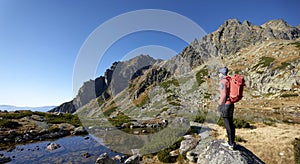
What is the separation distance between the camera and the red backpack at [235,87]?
6383mm

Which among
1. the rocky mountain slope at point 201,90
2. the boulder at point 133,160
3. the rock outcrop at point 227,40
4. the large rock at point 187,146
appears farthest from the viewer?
the rock outcrop at point 227,40

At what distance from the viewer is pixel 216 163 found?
704 cm

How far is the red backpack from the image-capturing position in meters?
6.38

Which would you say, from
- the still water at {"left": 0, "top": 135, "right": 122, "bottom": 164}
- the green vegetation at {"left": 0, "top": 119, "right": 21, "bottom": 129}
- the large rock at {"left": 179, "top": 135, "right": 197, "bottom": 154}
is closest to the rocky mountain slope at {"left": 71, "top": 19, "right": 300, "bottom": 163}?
the still water at {"left": 0, "top": 135, "right": 122, "bottom": 164}

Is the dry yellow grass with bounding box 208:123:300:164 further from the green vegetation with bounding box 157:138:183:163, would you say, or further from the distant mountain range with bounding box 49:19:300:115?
the distant mountain range with bounding box 49:19:300:115

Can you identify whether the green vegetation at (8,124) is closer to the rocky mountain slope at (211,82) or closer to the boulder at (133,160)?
the rocky mountain slope at (211,82)

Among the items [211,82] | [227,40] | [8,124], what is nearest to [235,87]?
[8,124]

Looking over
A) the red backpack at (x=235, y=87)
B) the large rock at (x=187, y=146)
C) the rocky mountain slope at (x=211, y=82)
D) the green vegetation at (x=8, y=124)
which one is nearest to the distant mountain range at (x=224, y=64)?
the rocky mountain slope at (x=211, y=82)

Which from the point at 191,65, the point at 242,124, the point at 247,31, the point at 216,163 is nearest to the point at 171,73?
the point at 191,65

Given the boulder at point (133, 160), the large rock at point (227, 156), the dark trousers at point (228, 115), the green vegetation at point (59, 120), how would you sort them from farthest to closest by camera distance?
the green vegetation at point (59, 120)
the boulder at point (133, 160)
the large rock at point (227, 156)
the dark trousers at point (228, 115)

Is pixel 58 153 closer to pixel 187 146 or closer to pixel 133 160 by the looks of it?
pixel 133 160

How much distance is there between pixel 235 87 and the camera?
21.1ft

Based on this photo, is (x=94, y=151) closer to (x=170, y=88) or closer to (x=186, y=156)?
(x=186, y=156)

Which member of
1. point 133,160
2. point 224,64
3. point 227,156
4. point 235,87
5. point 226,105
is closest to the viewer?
point 235,87
